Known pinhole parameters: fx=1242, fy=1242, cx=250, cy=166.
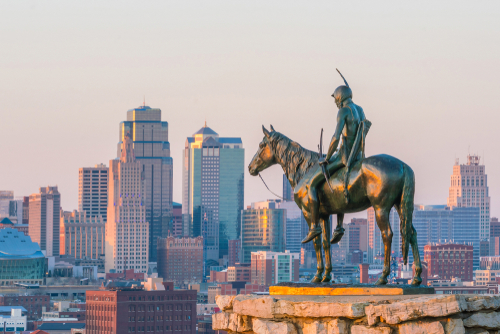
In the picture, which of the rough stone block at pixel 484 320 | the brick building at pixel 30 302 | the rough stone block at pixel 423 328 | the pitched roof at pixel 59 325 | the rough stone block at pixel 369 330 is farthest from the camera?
the brick building at pixel 30 302

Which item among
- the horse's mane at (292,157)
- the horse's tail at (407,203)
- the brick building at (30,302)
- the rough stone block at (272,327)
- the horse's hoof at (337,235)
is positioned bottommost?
the brick building at (30,302)

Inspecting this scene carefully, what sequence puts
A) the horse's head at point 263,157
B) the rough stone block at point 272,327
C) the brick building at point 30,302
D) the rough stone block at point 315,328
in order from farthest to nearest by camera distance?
1. the brick building at point 30,302
2. the horse's head at point 263,157
3. the rough stone block at point 272,327
4. the rough stone block at point 315,328

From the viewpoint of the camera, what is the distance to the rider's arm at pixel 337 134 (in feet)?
37.5

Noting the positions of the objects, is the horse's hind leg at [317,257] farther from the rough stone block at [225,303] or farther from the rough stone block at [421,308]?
the rough stone block at [421,308]

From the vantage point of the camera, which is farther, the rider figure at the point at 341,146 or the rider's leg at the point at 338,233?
the rider's leg at the point at 338,233

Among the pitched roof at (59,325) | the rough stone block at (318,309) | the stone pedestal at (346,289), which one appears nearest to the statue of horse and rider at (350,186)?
the stone pedestal at (346,289)

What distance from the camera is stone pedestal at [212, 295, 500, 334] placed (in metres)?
9.39

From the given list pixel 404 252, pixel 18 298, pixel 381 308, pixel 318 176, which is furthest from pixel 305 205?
pixel 18 298

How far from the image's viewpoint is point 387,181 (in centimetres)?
1095

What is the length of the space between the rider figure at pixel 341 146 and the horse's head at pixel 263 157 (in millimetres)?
1060

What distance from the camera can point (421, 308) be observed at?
30.8 ft

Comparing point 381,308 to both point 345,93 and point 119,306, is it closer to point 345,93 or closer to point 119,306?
point 345,93

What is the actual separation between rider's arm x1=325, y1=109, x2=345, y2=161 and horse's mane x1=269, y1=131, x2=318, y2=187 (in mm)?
330

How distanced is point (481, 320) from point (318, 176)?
2334 millimetres
